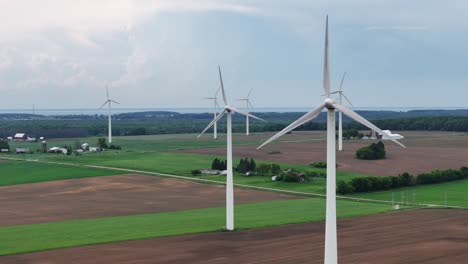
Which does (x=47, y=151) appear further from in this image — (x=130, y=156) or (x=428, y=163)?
(x=428, y=163)

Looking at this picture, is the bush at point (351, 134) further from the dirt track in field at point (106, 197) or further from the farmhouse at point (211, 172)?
the dirt track in field at point (106, 197)

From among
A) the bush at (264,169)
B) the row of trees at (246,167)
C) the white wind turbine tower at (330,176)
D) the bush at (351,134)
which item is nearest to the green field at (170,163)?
the row of trees at (246,167)

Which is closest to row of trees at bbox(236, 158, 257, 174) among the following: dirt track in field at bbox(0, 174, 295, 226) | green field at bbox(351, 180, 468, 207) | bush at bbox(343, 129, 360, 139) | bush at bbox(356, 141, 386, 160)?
dirt track in field at bbox(0, 174, 295, 226)

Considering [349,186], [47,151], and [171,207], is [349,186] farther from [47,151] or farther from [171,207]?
[47,151]

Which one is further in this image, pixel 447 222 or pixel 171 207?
pixel 171 207

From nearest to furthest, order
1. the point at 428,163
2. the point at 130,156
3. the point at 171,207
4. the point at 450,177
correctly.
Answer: the point at 171,207
the point at 450,177
the point at 428,163
the point at 130,156

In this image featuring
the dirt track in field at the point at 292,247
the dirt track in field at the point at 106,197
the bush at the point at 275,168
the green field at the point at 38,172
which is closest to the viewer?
the dirt track in field at the point at 292,247

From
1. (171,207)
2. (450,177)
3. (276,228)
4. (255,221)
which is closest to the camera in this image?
(276,228)

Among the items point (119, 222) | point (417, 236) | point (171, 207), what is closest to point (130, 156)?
point (171, 207)
